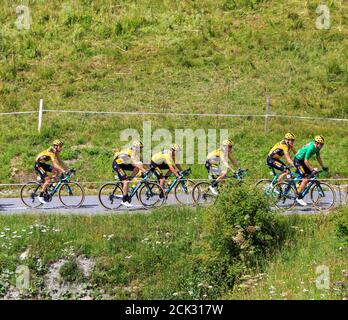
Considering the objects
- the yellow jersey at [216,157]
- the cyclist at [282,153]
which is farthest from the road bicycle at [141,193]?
the cyclist at [282,153]

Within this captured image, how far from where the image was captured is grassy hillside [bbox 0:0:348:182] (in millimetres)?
26062

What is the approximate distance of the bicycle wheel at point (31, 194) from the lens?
2042cm

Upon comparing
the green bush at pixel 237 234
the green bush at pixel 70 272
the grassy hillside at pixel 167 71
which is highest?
the grassy hillside at pixel 167 71

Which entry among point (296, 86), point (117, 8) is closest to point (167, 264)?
point (296, 86)

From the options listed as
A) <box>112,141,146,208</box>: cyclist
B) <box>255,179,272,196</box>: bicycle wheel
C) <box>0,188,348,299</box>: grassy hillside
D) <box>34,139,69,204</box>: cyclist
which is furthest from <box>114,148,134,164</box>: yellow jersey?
<box>255,179,272,196</box>: bicycle wheel

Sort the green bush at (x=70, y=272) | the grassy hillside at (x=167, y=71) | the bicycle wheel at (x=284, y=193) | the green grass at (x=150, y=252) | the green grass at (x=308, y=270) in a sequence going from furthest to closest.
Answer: the grassy hillside at (x=167, y=71) → the bicycle wheel at (x=284, y=193) → the green bush at (x=70, y=272) → the green grass at (x=150, y=252) → the green grass at (x=308, y=270)

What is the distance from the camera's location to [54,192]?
20.3 meters

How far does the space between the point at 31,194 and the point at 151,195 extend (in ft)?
9.92

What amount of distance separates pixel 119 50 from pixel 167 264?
16.8 m

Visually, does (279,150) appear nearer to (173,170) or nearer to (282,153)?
(282,153)

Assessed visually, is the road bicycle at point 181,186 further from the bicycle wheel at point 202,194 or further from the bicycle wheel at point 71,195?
the bicycle wheel at point 71,195

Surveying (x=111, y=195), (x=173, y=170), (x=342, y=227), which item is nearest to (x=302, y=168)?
(x=342, y=227)

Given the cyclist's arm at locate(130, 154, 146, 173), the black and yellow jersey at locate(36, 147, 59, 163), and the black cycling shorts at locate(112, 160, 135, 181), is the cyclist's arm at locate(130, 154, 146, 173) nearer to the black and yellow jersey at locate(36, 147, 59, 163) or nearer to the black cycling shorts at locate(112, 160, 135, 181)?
the black cycling shorts at locate(112, 160, 135, 181)

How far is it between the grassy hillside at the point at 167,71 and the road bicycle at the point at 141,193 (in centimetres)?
392
